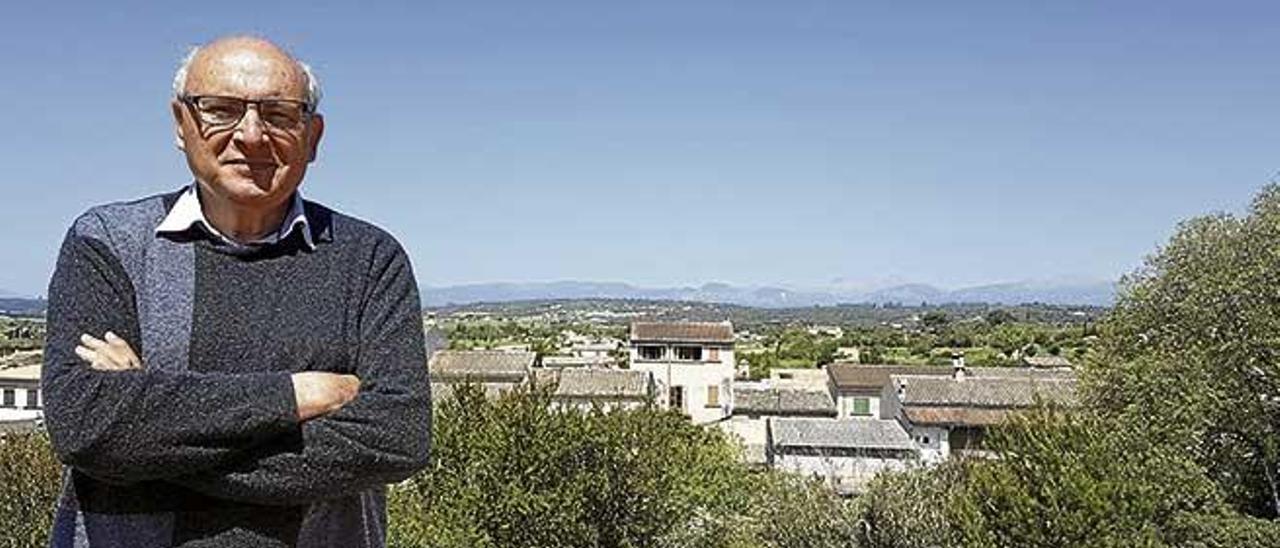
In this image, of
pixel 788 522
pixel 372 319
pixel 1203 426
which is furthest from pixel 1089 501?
pixel 372 319

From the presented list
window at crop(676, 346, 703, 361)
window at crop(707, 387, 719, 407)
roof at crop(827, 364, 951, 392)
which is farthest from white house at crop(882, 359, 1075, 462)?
window at crop(676, 346, 703, 361)

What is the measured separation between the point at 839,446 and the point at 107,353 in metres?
27.8

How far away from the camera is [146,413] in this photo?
146 cm

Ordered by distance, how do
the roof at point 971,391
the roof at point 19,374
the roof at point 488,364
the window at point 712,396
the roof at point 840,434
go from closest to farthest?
1. the roof at point 840,434
2. the roof at point 971,391
3. the roof at point 19,374
4. the window at point 712,396
5. the roof at point 488,364

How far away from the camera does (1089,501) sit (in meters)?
12.7

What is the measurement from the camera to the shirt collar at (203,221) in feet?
5.24

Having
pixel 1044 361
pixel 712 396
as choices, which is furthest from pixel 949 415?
pixel 1044 361

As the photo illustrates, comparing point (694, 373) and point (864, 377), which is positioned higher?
point (694, 373)

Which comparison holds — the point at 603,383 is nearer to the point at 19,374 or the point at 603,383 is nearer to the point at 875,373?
the point at 875,373

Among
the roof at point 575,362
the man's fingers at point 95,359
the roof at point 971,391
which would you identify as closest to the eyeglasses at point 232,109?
the man's fingers at point 95,359

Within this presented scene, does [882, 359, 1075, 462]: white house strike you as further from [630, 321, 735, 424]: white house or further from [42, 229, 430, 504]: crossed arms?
[42, 229, 430, 504]: crossed arms

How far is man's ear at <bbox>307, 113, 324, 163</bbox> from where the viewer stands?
5.34ft

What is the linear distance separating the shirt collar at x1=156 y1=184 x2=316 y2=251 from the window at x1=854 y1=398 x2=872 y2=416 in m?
40.8

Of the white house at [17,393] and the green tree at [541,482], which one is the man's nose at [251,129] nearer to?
the green tree at [541,482]
